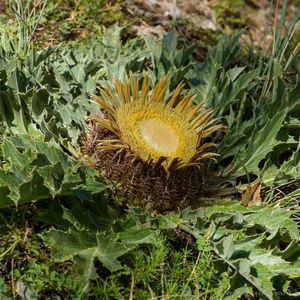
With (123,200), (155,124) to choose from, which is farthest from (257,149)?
(123,200)

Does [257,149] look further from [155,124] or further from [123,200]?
[123,200]

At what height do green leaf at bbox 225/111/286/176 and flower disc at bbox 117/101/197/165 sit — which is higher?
flower disc at bbox 117/101/197/165

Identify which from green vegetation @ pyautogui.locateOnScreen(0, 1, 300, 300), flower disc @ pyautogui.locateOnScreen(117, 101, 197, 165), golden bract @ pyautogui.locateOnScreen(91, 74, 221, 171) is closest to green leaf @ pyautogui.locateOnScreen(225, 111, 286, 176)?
green vegetation @ pyautogui.locateOnScreen(0, 1, 300, 300)

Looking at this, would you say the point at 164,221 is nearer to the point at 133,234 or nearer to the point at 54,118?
the point at 133,234

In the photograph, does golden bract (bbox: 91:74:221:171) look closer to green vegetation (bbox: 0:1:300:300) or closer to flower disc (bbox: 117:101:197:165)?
flower disc (bbox: 117:101:197:165)

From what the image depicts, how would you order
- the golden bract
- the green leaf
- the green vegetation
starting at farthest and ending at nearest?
the green leaf < the golden bract < the green vegetation

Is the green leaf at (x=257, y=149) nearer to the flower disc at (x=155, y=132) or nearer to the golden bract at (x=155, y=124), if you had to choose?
the golden bract at (x=155, y=124)
